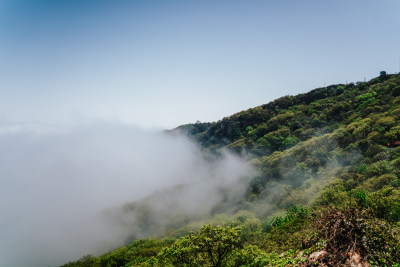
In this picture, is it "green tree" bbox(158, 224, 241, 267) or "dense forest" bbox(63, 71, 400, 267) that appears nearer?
"dense forest" bbox(63, 71, 400, 267)

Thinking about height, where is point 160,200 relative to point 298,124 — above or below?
below

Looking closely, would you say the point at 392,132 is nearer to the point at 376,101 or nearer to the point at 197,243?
the point at 376,101

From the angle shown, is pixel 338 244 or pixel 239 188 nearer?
pixel 338 244

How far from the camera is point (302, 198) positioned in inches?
2484

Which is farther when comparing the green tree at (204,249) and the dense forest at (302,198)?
the green tree at (204,249)

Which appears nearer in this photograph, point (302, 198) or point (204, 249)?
point (204, 249)

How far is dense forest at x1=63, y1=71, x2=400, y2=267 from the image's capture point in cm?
920

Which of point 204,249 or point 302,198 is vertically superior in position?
point 204,249

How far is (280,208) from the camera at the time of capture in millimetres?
77625

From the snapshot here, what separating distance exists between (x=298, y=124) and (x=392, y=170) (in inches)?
3653

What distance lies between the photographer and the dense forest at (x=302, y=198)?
920 cm

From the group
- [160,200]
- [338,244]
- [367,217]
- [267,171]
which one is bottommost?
[160,200]

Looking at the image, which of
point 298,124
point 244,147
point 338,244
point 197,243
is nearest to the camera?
point 338,244

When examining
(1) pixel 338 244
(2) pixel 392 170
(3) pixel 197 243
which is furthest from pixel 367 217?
(2) pixel 392 170
